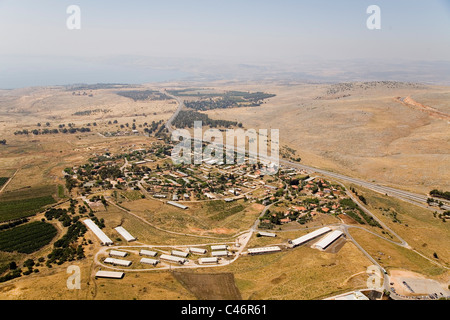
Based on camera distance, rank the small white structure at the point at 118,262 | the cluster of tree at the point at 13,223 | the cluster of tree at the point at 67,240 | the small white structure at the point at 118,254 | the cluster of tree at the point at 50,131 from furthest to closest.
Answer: the cluster of tree at the point at 50,131
the cluster of tree at the point at 13,223
the small white structure at the point at 118,254
the cluster of tree at the point at 67,240
the small white structure at the point at 118,262

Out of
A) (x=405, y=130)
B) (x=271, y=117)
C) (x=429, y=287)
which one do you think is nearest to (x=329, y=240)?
(x=429, y=287)

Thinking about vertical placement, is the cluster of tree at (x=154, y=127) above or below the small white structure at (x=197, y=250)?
above

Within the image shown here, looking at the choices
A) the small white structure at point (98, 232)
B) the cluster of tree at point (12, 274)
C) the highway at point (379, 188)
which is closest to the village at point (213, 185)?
the highway at point (379, 188)

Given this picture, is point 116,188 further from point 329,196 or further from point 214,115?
point 214,115

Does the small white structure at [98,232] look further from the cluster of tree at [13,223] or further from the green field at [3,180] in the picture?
the green field at [3,180]

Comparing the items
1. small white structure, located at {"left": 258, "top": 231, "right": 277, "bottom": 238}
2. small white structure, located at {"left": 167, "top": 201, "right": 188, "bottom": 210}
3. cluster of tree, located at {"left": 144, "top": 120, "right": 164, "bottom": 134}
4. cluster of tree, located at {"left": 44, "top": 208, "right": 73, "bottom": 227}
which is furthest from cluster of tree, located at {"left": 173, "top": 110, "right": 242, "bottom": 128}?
small white structure, located at {"left": 258, "top": 231, "right": 277, "bottom": 238}

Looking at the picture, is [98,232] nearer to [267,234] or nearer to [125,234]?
[125,234]

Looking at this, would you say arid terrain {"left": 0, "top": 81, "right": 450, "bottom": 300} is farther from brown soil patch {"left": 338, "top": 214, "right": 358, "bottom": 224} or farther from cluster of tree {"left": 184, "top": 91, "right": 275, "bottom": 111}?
cluster of tree {"left": 184, "top": 91, "right": 275, "bottom": 111}
